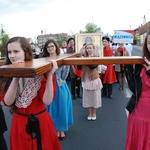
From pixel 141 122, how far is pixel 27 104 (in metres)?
0.97

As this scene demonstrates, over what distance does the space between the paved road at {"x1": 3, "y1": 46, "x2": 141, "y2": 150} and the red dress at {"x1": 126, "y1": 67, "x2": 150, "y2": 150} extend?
1410mm

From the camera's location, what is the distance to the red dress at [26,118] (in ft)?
5.37

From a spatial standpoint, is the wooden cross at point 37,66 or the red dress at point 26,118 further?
the red dress at point 26,118

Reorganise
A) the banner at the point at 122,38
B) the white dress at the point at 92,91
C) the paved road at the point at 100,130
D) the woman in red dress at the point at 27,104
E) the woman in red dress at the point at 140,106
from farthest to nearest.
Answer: the banner at the point at 122,38 < the white dress at the point at 92,91 < the paved road at the point at 100,130 < the woman in red dress at the point at 140,106 < the woman in red dress at the point at 27,104

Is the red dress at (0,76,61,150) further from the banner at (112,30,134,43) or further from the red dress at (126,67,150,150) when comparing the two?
the banner at (112,30,134,43)

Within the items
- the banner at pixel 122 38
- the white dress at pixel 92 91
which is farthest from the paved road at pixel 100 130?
the banner at pixel 122 38

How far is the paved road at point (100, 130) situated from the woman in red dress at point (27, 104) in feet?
5.57

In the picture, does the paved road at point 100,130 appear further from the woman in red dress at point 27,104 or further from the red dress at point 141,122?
the woman in red dress at point 27,104

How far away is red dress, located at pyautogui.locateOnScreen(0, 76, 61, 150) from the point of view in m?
1.64

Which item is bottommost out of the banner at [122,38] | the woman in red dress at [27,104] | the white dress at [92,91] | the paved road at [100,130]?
the paved road at [100,130]

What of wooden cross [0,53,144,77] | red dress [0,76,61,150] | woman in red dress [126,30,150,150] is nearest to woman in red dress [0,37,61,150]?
red dress [0,76,61,150]

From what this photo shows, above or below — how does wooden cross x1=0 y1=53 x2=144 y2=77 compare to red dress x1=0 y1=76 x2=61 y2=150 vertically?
above

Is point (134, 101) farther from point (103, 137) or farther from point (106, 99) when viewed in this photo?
point (106, 99)

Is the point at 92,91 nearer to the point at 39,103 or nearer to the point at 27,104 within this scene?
the point at 39,103
